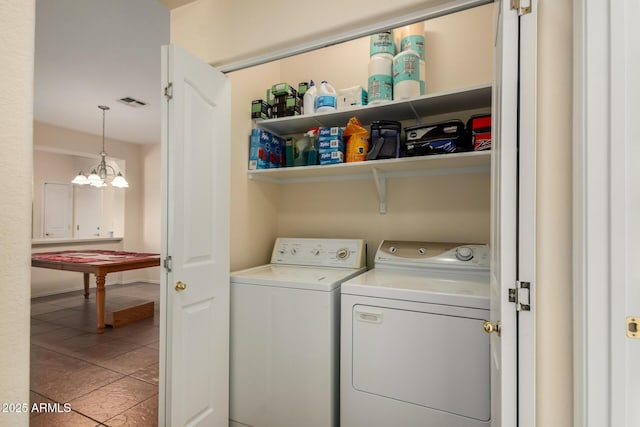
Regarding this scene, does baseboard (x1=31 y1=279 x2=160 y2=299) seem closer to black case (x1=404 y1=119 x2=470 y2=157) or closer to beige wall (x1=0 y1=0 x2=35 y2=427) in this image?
black case (x1=404 y1=119 x2=470 y2=157)

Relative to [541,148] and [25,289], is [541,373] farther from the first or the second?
[25,289]

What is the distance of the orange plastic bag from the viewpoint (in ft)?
6.64

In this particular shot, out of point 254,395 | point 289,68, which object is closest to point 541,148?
point 254,395

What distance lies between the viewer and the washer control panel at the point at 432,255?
6.09ft

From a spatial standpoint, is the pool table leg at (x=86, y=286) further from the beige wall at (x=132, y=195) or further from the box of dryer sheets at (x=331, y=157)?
the box of dryer sheets at (x=331, y=157)

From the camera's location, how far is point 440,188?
2.14 metres

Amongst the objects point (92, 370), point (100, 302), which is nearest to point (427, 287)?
point (92, 370)

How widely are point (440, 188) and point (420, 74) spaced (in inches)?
28.6

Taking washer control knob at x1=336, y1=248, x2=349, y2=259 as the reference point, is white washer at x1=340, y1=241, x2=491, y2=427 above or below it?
below

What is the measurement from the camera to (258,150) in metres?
2.19

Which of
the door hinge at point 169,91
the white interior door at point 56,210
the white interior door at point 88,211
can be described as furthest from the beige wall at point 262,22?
the white interior door at point 88,211

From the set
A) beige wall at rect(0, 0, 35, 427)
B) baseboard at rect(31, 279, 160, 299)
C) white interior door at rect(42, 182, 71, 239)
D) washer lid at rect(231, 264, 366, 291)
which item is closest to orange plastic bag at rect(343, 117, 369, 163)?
washer lid at rect(231, 264, 366, 291)

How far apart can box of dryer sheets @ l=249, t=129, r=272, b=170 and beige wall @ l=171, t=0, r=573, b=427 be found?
7cm
